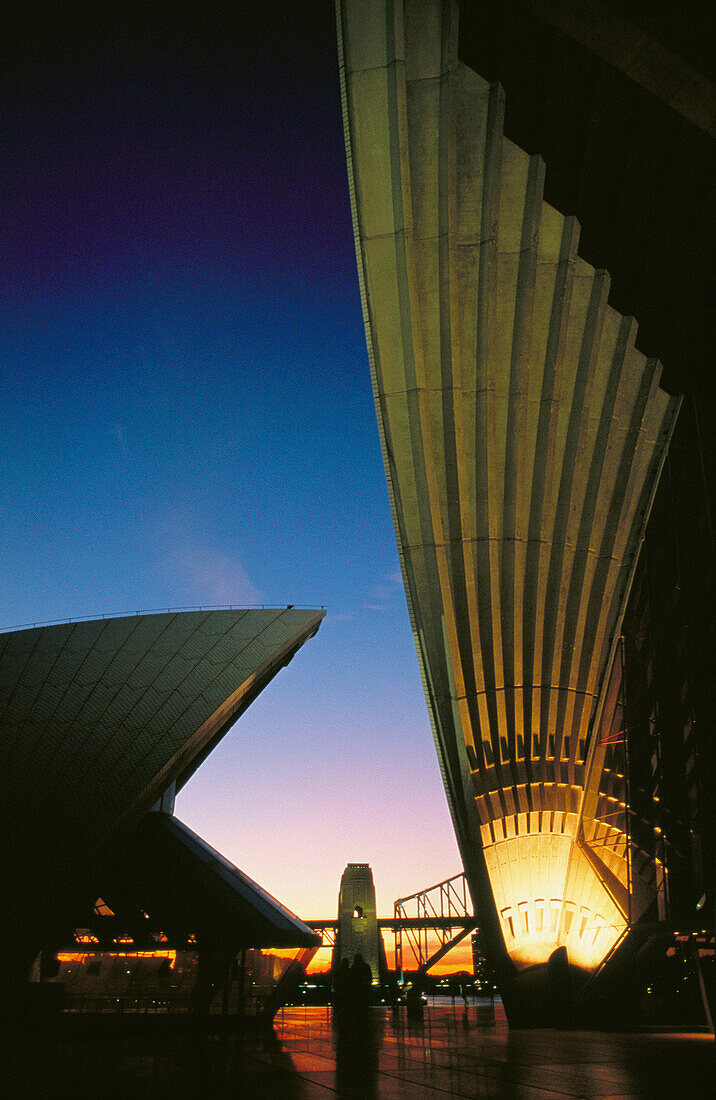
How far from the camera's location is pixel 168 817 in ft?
83.3

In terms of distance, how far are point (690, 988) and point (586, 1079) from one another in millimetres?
16186

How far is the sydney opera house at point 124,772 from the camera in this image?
771 inches

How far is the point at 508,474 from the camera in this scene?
1364 centimetres

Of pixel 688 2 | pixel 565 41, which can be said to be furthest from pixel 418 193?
pixel 688 2

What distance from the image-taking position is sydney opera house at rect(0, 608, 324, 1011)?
A: 19.6 meters

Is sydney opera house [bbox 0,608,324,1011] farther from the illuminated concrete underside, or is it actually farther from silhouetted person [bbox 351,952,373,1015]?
silhouetted person [bbox 351,952,373,1015]

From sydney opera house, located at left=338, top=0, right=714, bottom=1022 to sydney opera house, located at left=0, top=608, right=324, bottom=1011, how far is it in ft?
29.7

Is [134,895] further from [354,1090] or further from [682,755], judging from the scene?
[354,1090]

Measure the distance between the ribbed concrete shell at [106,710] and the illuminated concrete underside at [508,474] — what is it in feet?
32.9

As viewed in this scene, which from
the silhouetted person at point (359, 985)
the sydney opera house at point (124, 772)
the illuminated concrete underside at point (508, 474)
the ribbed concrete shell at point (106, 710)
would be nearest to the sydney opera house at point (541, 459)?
the illuminated concrete underside at point (508, 474)

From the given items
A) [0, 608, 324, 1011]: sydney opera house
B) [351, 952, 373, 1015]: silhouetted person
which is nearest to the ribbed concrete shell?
[0, 608, 324, 1011]: sydney opera house

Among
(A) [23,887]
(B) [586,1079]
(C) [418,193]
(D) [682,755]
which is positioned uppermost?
(C) [418,193]

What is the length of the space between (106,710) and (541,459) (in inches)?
616

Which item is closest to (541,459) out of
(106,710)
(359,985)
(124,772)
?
(359,985)
